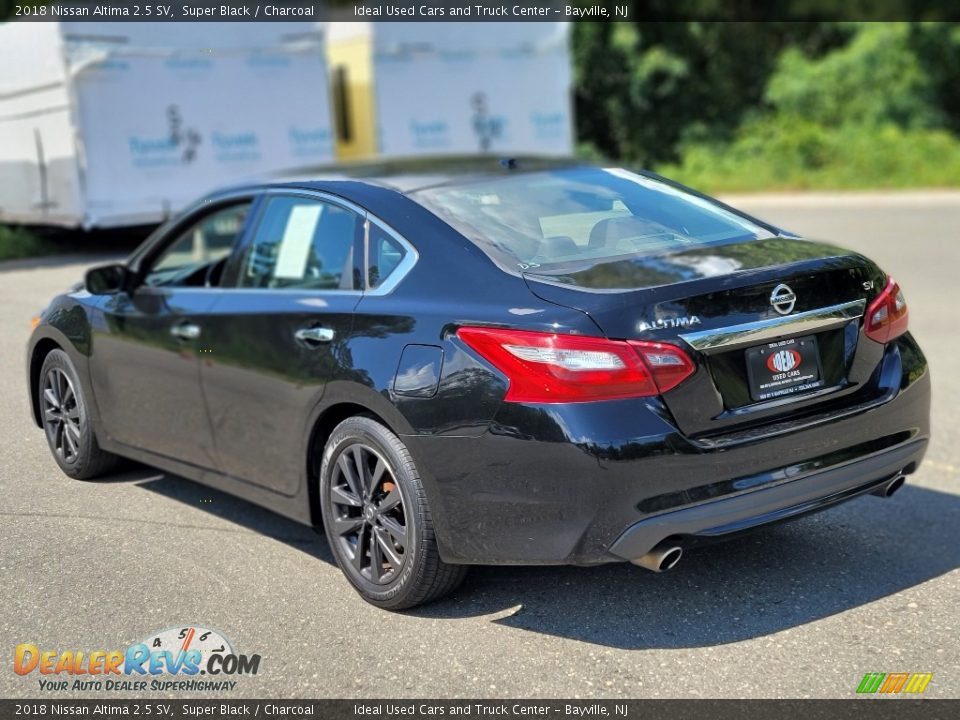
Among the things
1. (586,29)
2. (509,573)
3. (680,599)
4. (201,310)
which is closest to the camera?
(680,599)

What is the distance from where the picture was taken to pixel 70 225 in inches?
554

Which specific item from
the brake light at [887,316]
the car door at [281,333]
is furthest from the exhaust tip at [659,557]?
the car door at [281,333]

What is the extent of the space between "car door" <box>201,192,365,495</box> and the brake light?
1.88 meters

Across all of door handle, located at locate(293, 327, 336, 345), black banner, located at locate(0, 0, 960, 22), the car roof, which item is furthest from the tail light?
black banner, located at locate(0, 0, 960, 22)

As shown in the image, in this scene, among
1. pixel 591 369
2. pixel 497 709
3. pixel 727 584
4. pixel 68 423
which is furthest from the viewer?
pixel 68 423

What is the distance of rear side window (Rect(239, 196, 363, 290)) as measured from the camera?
470 cm

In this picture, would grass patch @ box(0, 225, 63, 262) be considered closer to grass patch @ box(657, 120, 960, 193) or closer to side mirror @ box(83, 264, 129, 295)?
side mirror @ box(83, 264, 129, 295)

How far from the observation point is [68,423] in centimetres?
590

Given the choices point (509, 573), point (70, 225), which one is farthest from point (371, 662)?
point (70, 225)

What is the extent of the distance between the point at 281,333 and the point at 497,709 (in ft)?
5.81

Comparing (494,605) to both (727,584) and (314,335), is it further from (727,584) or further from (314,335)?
(314,335)

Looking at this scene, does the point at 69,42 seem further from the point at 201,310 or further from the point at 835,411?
the point at 835,411

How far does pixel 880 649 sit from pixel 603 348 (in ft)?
4.53

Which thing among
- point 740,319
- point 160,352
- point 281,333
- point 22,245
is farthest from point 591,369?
point 22,245
